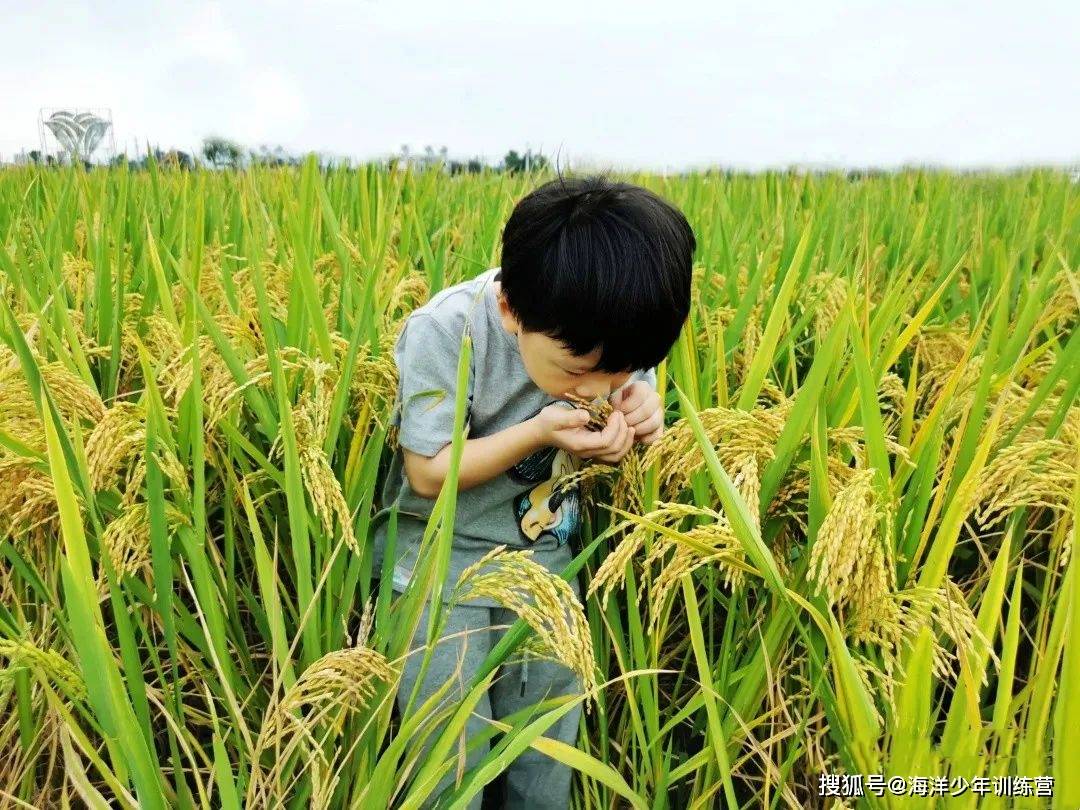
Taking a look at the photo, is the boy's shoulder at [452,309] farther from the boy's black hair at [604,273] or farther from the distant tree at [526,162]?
the distant tree at [526,162]

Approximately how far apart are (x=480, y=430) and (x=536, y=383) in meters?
0.19

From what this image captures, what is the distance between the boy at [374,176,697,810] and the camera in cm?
118

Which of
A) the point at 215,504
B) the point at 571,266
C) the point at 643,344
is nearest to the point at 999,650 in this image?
the point at 643,344

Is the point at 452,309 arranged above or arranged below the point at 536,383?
above

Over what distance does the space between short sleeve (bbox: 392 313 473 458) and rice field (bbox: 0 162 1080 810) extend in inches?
2.6

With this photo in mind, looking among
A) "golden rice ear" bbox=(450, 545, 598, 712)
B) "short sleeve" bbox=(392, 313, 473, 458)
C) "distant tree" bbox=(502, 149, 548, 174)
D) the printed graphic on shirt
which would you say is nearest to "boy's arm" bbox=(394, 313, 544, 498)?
"short sleeve" bbox=(392, 313, 473, 458)

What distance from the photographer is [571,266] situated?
1171mm

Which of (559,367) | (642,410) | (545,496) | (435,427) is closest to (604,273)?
(559,367)

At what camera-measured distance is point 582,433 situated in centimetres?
128

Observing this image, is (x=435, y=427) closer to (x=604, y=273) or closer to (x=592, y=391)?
(x=592, y=391)

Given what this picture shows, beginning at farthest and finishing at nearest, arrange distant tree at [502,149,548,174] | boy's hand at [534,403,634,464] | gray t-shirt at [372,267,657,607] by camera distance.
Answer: distant tree at [502,149,548,174] < gray t-shirt at [372,267,657,607] < boy's hand at [534,403,634,464]

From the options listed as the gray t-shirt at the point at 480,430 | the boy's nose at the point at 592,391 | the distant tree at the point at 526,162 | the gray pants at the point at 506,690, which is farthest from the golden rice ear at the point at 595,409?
the distant tree at the point at 526,162

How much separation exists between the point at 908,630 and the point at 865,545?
17 centimetres

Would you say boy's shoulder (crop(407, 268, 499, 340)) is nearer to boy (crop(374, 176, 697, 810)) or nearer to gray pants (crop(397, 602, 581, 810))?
boy (crop(374, 176, 697, 810))
